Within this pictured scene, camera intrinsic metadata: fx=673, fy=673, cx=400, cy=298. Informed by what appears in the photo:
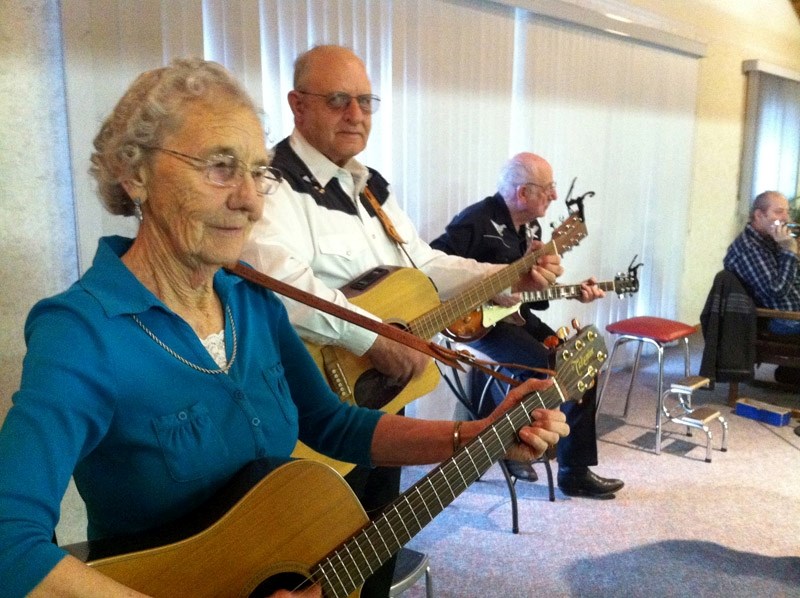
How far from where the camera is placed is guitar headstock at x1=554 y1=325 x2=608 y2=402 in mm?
1397

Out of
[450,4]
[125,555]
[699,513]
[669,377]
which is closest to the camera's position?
[125,555]

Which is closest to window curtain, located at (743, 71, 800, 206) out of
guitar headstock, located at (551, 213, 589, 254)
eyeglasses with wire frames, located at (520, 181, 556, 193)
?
eyeglasses with wire frames, located at (520, 181, 556, 193)

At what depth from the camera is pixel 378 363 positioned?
1.77 metres

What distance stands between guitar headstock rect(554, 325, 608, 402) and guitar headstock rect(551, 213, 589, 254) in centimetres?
126

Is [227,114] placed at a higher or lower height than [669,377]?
higher

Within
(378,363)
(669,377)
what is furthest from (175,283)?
(669,377)

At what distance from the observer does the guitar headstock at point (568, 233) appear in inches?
107

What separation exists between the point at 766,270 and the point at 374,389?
3.24m

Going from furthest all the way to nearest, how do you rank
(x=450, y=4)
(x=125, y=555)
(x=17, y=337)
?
(x=450, y=4) < (x=17, y=337) < (x=125, y=555)

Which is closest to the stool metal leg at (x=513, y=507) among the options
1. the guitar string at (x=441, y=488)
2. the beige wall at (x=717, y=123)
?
the guitar string at (x=441, y=488)

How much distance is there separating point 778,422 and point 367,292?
2041mm

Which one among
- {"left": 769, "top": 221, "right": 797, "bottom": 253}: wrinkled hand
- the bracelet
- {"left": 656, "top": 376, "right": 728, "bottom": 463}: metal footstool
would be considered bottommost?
{"left": 656, "top": 376, "right": 728, "bottom": 463}: metal footstool

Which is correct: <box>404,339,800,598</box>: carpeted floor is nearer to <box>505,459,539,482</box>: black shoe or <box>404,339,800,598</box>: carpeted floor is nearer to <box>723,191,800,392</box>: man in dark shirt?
<box>505,459,539,482</box>: black shoe

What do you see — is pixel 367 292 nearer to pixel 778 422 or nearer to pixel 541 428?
pixel 541 428
